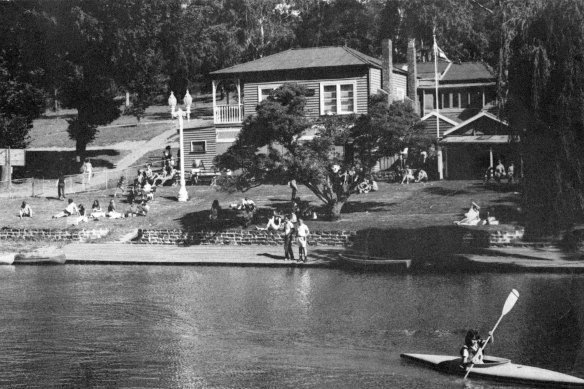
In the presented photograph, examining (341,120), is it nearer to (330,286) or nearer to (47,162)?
(330,286)

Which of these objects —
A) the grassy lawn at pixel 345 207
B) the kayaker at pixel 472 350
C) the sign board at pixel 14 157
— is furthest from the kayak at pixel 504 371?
the sign board at pixel 14 157

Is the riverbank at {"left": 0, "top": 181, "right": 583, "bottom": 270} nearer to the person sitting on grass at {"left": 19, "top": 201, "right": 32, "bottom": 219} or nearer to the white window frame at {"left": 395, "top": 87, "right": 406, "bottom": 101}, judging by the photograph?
the person sitting on grass at {"left": 19, "top": 201, "right": 32, "bottom": 219}

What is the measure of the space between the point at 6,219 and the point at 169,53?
2404 centimetres

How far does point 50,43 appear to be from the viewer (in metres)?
59.1

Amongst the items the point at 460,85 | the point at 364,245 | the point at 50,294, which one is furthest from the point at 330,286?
the point at 460,85

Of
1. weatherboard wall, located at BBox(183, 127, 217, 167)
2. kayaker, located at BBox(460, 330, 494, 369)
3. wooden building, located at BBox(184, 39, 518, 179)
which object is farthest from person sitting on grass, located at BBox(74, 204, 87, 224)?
kayaker, located at BBox(460, 330, 494, 369)

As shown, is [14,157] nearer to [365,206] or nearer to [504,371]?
[365,206]

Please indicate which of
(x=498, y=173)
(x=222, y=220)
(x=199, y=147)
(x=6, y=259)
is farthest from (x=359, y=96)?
(x=6, y=259)

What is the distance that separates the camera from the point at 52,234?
4525cm

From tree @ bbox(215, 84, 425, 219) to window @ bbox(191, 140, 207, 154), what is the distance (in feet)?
57.1

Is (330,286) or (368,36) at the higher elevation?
(368,36)

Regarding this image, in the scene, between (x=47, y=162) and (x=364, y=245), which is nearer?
(x=364, y=245)

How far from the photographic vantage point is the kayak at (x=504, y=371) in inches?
710

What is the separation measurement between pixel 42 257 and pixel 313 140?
13.5 meters
